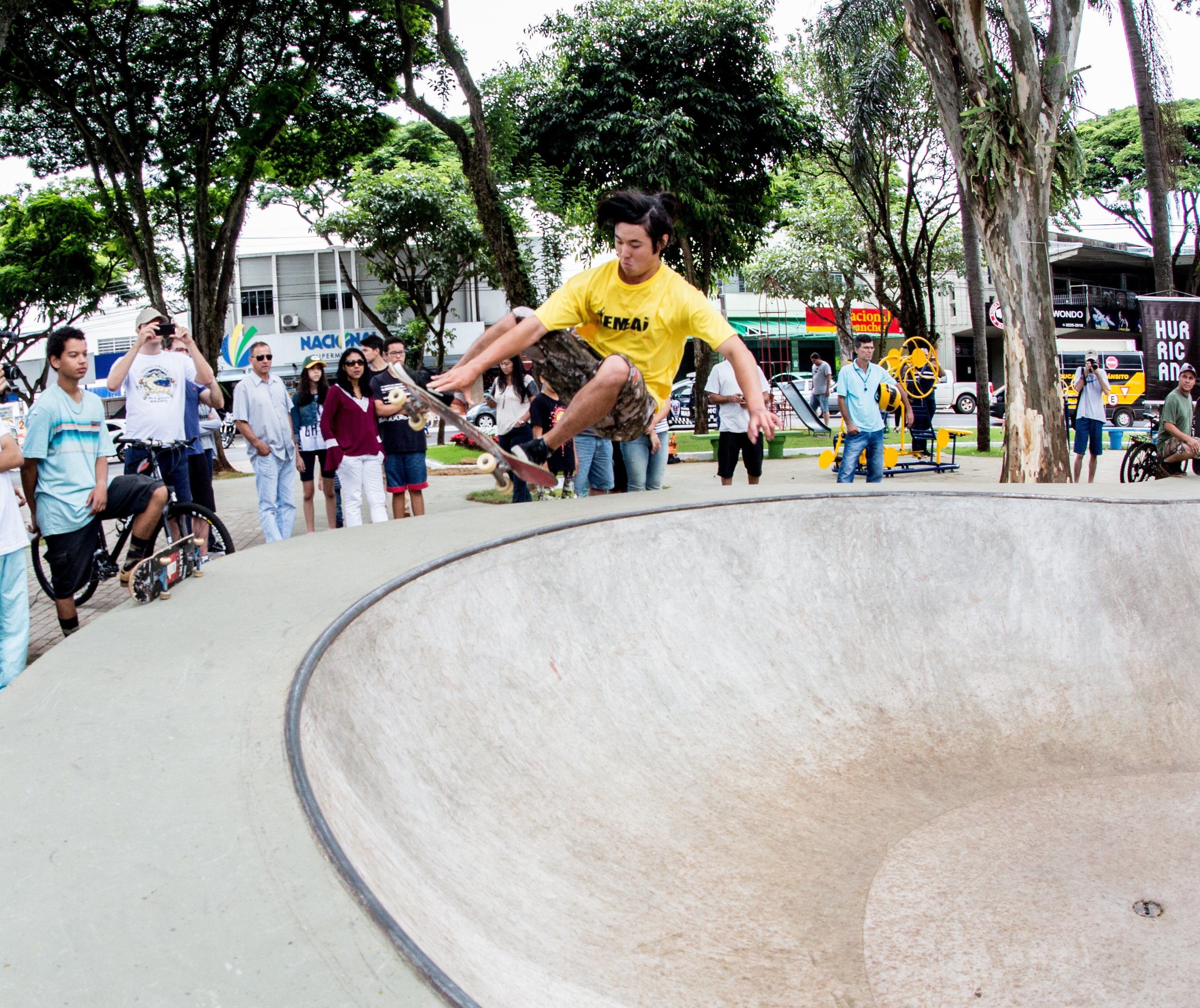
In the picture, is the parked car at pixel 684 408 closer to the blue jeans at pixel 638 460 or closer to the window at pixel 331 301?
the blue jeans at pixel 638 460

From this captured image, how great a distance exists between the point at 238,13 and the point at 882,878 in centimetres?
1510

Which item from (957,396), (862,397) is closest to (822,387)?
(862,397)

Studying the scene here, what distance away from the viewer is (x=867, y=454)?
31.2ft

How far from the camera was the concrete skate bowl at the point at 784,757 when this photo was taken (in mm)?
2326

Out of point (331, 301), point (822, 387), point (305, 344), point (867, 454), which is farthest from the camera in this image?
point (331, 301)

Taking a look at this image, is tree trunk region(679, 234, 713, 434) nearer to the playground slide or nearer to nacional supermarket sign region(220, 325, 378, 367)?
the playground slide

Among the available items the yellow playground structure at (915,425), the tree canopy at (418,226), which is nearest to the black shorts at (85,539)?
the yellow playground structure at (915,425)

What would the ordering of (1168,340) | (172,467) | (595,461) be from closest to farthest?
1. (172,467)
2. (595,461)
3. (1168,340)

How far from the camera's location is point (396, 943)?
1.47 metres

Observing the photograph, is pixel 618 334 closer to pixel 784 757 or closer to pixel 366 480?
pixel 784 757

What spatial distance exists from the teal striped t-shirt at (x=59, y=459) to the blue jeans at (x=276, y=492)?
2.45 metres

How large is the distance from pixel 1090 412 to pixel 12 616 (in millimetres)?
11074

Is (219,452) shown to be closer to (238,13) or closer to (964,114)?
(238,13)

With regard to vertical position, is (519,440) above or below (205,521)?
above
